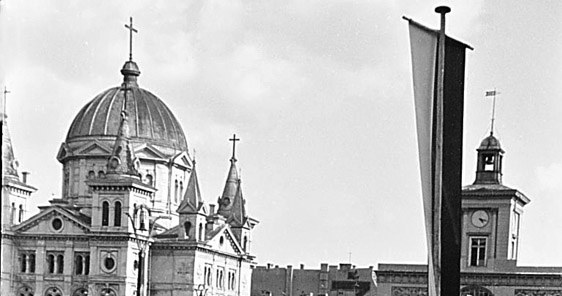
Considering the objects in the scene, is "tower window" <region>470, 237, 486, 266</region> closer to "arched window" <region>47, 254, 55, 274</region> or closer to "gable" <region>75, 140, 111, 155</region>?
"arched window" <region>47, 254, 55, 274</region>

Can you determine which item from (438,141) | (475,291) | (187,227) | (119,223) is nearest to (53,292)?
(119,223)

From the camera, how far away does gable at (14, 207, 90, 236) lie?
204 ft

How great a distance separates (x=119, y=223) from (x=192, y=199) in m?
4.75

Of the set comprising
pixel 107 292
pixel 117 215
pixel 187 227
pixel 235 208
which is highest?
pixel 235 208

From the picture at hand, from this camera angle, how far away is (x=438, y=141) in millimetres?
11789

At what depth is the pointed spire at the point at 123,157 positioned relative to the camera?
208 feet

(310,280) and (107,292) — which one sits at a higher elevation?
(107,292)

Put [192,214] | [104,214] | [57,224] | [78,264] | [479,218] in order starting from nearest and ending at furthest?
[479,218] → [104,214] → [78,264] → [57,224] → [192,214]

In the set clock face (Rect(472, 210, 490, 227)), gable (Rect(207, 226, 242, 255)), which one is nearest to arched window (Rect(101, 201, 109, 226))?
gable (Rect(207, 226, 242, 255))

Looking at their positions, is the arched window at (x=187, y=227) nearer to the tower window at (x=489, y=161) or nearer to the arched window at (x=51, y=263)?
the arched window at (x=51, y=263)

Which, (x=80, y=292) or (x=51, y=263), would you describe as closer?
(x=80, y=292)

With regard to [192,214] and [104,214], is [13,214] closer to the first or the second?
[104,214]

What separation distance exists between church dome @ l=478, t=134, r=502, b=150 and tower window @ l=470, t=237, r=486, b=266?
379 centimetres

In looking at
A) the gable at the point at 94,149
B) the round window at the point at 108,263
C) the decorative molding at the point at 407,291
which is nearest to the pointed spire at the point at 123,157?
the gable at the point at 94,149
